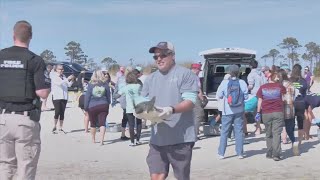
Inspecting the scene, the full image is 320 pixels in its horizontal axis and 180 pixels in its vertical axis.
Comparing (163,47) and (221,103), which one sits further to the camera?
(221,103)

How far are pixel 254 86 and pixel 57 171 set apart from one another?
6.67m

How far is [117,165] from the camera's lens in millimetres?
9828

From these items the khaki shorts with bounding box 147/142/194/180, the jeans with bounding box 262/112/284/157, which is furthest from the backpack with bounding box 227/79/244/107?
the khaki shorts with bounding box 147/142/194/180

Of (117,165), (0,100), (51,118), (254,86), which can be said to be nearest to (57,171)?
(117,165)

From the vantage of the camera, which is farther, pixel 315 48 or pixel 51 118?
pixel 315 48

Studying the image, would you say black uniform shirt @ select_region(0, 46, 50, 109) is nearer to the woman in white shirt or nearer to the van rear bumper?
the woman in white shirt

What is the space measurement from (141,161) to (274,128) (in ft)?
8.27

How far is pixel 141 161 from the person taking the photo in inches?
405

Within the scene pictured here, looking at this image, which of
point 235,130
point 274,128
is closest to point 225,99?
point 235,130

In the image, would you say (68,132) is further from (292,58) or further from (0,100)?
(292,58)

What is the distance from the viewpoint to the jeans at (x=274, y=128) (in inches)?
403

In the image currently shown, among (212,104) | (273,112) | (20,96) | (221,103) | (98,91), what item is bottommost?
(212,104)

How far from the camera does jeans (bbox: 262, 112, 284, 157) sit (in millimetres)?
10242

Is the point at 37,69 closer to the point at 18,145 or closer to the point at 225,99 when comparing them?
the point at 18,145
